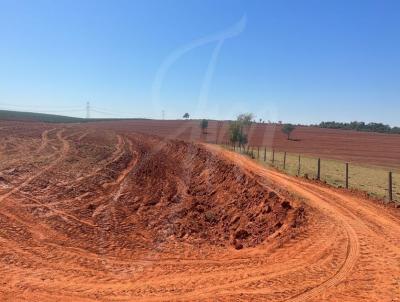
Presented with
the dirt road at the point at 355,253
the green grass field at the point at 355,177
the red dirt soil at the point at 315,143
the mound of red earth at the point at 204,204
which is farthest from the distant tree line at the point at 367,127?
the dirt road at the point at 355,253

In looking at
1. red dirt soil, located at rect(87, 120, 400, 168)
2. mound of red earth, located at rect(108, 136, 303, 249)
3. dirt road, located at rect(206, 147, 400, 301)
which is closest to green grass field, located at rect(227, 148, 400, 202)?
dirt road, located at rect(206, 147, 400, 301)

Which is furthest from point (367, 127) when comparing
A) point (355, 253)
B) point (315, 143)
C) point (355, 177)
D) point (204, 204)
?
point (355, 253)

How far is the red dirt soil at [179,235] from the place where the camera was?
9539 mm

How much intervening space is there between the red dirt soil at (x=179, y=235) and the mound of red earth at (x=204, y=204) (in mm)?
81

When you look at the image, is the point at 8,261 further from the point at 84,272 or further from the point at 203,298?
the point at 203,298

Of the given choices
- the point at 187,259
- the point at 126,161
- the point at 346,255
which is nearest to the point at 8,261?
the point at 187,259

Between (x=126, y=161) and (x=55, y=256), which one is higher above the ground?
(x=126, y=161)

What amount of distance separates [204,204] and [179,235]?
5.05m

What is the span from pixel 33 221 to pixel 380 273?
1203 cm

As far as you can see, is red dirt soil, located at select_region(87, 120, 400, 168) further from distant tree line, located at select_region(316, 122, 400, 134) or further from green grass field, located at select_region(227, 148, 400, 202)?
distant tree line, located at select_region(316, 122, 400, 134)

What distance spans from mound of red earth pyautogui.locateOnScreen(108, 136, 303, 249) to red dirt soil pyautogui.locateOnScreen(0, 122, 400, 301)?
0.27 ft

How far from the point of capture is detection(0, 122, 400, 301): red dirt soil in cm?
954

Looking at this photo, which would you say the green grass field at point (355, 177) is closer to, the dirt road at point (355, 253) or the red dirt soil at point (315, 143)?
the dirt road at point (355, 253)

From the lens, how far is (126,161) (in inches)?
1128
